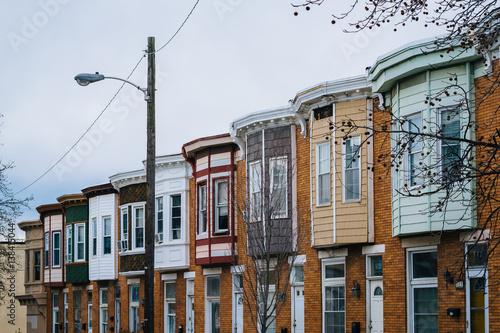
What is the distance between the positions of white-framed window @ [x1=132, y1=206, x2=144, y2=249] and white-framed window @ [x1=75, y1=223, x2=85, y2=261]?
7.41 metres

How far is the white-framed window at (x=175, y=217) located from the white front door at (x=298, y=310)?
8.62m

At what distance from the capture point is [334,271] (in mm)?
24734

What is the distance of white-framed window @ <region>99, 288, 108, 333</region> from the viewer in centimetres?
4156

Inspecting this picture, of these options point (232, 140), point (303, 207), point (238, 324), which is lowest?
point (238, 324)

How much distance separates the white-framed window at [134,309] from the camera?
3797 centimetres

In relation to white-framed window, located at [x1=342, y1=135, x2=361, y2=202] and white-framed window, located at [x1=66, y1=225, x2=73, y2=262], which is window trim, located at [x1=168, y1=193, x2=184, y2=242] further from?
white-framed window, located at [x1=66, y1=225, x2=73, y2=262]

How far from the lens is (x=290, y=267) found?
25.4 meters

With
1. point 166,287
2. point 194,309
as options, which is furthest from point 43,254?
point 194,309

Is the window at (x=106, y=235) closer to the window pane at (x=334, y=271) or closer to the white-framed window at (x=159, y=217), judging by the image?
the white-framed window at (x=159, y=217)

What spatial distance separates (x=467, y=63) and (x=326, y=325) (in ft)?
30.0

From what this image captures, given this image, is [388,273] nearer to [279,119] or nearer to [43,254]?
[279,119]

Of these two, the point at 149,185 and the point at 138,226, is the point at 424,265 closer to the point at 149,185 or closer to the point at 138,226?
the point at 149,185

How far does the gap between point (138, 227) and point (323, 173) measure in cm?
1447

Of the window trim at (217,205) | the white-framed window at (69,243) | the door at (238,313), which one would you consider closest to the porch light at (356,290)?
the door at (238,313)
